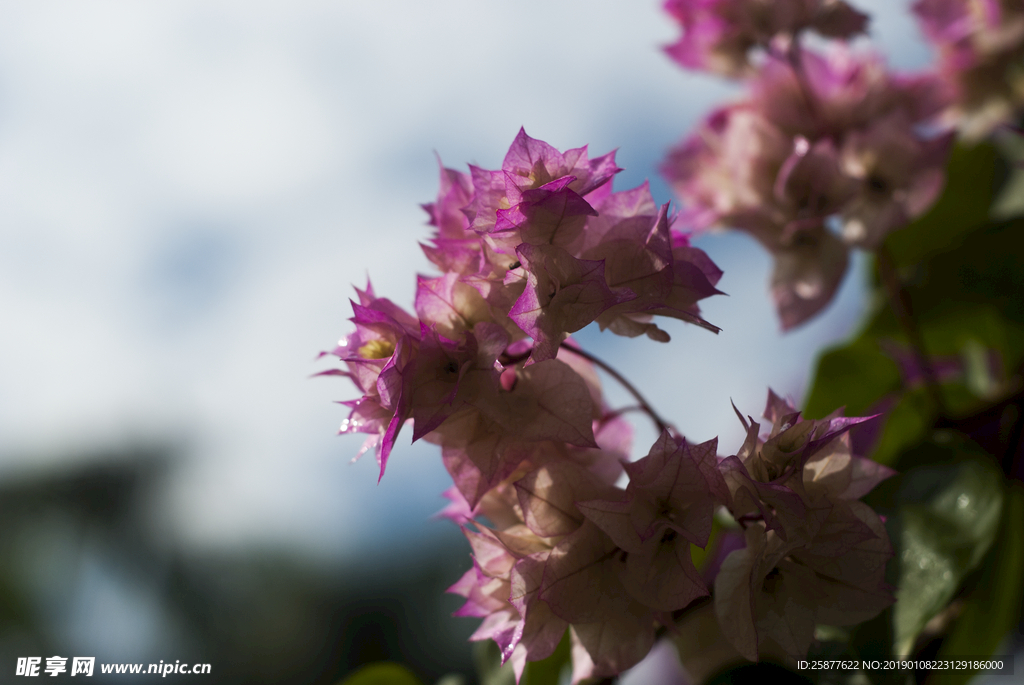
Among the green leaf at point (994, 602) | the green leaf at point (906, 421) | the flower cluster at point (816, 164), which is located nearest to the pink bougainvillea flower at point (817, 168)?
the flower cluster at point (816, 164)

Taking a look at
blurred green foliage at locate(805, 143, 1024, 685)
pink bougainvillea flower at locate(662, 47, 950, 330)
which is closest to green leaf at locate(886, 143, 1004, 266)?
blurred green foliage at locate(805, 143, 1024, 685)

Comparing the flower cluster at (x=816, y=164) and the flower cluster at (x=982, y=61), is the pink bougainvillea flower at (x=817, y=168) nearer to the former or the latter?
the flower cluster at (x=816, y=164)

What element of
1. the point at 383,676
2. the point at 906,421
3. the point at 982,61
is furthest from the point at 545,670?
the point at 982,61

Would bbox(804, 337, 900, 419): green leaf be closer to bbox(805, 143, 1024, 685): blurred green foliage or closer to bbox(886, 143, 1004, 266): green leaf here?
bbox(805, 143, 1024, 685): blurred green foliage

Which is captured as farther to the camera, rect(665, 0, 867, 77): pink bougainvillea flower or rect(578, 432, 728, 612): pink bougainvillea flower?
rect(665, 0, 867, 77): pink bougainvillea flower

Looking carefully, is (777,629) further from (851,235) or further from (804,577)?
(851,235)

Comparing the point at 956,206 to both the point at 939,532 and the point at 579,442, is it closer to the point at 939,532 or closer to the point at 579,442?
the point at 939,532

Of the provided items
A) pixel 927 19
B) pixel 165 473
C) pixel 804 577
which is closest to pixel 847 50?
pixel 927 19
